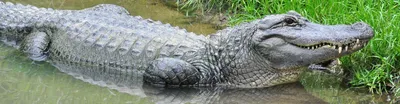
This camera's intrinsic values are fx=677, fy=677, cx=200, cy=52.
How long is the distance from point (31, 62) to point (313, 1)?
3112mm

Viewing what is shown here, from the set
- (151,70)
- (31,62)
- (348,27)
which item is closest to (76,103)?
(151,70)

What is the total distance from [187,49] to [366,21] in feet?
6.02

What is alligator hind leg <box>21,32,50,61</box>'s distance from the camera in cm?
725

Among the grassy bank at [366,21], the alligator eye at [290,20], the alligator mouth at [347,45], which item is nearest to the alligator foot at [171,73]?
the alligator eye at [290,20]

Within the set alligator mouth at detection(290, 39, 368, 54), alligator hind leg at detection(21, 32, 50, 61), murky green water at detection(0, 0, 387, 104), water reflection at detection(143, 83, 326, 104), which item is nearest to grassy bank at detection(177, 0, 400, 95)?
murky green water at detection(0, 0, 387, 104)

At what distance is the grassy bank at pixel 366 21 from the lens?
626 cm

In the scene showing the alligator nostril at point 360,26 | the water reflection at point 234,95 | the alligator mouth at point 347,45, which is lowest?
the water reflection at point 234,95

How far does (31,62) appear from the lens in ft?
23.4

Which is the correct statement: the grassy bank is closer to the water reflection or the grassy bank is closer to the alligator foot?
the water reflection

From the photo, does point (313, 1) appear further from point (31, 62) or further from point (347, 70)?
point (31, 62)

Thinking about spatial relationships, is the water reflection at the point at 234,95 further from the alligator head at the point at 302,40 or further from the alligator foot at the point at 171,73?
the alligator head at the point at 302,40

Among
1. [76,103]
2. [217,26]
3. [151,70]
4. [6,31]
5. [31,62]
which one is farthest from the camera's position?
[217,26]

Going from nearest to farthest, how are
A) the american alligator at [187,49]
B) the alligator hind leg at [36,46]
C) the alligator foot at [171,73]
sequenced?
1. the american alligator at [187,49]
2. the alligator foot at [171,73]
3. the alligator hind leg at [36,46]

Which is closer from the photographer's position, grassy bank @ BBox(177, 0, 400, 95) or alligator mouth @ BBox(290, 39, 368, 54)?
alligator mouth @ BBox(290, 39, 368, 54)
